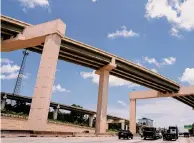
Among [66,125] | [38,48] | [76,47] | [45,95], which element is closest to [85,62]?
[76,47]

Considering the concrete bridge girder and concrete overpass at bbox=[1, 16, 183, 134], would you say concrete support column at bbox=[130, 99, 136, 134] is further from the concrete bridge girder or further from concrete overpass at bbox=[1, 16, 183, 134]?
concrete overpass at bbox=[1, 16, 183, 134]

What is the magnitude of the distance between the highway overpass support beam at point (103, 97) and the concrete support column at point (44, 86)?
1505 cm

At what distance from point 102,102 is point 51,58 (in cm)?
1637

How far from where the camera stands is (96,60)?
1775 inches

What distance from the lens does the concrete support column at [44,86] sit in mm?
30000

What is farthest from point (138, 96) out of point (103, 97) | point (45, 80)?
point (45, 80)

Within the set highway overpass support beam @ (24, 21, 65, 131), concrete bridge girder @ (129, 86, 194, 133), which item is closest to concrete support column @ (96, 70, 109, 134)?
highway overpass support beam @ (24, 21, 65, 131)

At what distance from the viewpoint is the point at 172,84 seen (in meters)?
61.1

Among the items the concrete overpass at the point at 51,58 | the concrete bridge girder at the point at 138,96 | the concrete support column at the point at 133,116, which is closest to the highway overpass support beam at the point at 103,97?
the concrete overpass at the point at 51,58

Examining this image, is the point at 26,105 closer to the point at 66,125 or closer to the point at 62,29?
the point at 66,125

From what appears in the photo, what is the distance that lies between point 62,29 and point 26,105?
69959mm

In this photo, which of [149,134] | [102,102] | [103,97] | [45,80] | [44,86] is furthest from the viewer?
[103,97]

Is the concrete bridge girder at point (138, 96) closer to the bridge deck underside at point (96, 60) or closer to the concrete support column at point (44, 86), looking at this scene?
the bridge deck underside at point (96, 60)

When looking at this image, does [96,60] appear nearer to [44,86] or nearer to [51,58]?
[51,58]
